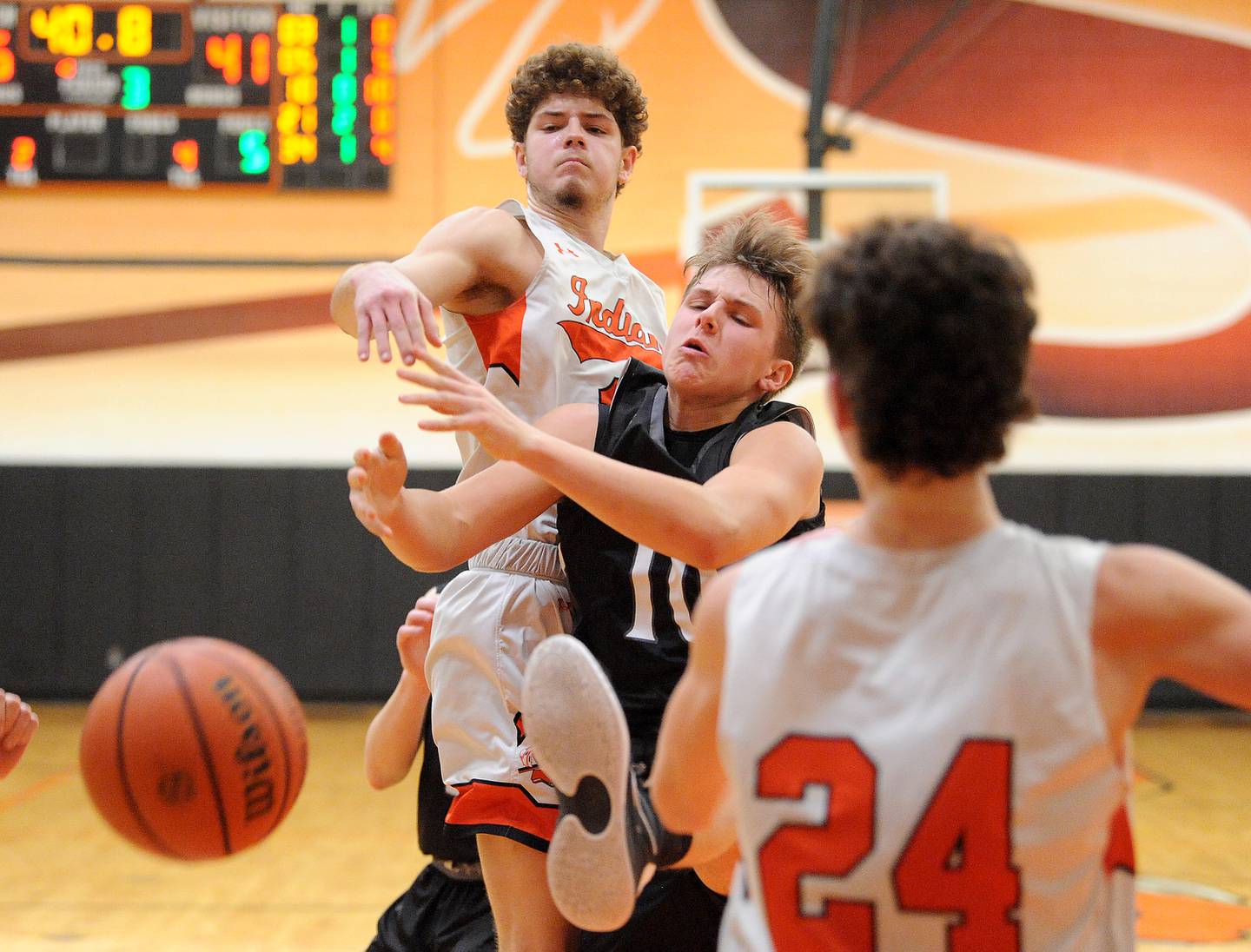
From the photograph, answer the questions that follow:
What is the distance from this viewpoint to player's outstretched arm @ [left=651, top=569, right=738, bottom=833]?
135cm

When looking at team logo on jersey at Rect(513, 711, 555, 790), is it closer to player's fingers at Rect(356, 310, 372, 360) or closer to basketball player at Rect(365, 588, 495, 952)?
basketball player at Rect(365, 588, 495, 952)

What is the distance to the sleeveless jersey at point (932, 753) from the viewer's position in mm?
Result: 1198

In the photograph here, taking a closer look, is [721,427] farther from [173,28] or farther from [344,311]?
[173,28]

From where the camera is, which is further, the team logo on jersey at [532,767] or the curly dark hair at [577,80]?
the curly dark hair at [577,80]

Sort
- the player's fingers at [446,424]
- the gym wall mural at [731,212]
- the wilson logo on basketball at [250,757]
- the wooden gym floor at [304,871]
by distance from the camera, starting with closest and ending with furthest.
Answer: the player's fingers at [446,424] < the wilson logo on basketball at [250,757] < the wooden gym floor at [304,871] < the gym wall mural at [731,212]

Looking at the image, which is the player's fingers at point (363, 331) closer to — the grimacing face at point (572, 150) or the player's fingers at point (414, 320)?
the player's fingers at point (414, 320)

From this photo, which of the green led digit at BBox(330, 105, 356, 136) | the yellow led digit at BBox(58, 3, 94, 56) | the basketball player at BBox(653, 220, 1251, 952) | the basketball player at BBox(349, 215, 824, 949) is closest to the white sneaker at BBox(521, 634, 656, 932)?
the basketball player at BBox(349, 215, 824, 949)

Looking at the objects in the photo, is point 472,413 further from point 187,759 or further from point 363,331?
point 187,759

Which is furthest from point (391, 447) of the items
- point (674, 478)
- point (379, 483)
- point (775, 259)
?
point (775, 259)

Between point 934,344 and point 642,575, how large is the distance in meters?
1.07

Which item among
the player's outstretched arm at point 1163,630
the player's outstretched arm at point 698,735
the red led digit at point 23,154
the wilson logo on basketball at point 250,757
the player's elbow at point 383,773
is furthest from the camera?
the red led digit at point 23,154

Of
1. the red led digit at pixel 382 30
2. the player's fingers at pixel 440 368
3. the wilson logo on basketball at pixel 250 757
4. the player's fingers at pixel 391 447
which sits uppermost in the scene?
the red led digit at pixel 382 30

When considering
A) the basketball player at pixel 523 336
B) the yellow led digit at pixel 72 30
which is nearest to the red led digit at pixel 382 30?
the yellow led digit at pixel 72 30

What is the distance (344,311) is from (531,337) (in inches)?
17.5
